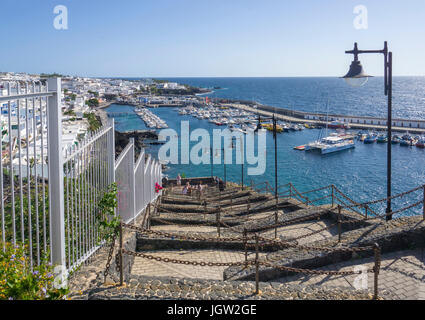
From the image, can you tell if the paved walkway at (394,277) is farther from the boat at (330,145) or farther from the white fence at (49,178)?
the boat at (330,145)

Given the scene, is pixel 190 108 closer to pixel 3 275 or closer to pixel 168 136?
pixel 168 136

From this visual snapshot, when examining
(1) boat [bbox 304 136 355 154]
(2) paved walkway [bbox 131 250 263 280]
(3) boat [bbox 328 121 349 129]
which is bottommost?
(1) boat [bbox 304 136 355 154]

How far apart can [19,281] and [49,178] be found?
4.51ft

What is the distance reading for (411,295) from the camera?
15.8 ft

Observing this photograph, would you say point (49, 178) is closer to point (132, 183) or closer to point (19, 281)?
point (19, 281)

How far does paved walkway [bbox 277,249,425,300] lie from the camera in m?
4.95

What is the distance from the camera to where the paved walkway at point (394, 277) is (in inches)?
195

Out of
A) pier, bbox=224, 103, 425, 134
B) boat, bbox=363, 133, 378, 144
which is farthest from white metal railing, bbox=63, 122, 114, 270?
pier, bbox=224, 103, 425, 134

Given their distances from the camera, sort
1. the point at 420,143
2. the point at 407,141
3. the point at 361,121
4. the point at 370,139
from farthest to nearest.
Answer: the point at 361,121 < the point at 370,139 < the point at 407,141 < the point at 420,143

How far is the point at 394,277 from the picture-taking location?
5.29 m

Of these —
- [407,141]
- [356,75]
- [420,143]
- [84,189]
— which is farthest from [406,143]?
[84,189]

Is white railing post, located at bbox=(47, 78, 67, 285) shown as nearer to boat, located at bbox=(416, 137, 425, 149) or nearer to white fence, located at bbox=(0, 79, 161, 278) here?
white fence, located at bbox=(0, 79, 161, 278)

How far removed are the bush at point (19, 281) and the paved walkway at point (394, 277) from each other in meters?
3.53
